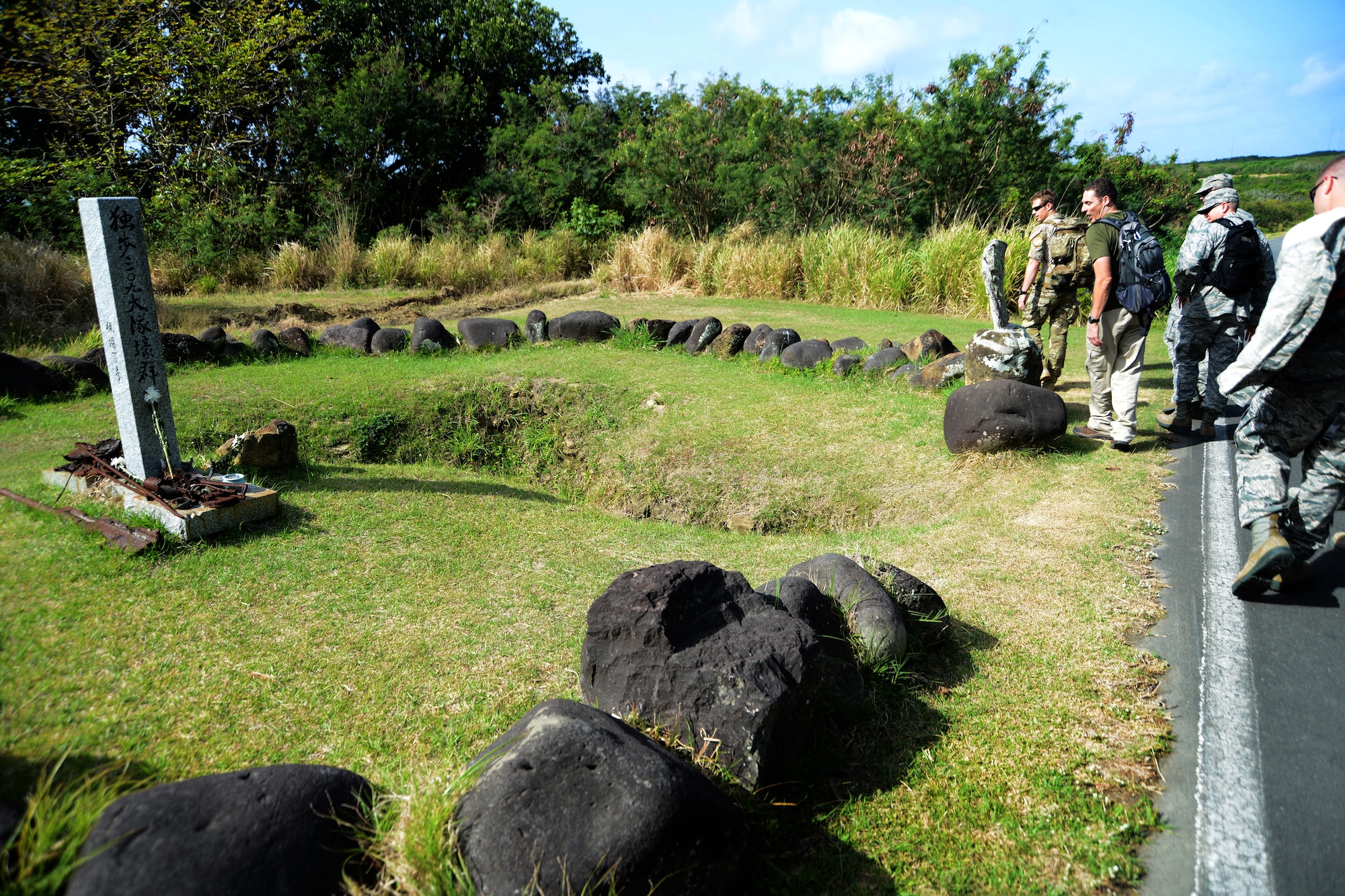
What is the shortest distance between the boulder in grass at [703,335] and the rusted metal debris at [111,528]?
7.49 metres

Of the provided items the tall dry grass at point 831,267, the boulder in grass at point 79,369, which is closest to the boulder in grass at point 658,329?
the tall dry grass at point 831,267

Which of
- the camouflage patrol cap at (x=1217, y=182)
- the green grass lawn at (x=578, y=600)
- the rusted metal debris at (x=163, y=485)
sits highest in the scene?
the camouflage patrol cap at (x=1217, y=182)

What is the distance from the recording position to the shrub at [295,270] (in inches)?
594

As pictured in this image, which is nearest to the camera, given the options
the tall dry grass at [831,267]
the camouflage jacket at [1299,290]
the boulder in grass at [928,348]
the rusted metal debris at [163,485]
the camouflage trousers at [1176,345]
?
the camouflage jacket at [1299,290]

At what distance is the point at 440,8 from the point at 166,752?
25.6 metres

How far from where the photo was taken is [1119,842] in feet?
8.20

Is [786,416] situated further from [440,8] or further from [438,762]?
[440,8]

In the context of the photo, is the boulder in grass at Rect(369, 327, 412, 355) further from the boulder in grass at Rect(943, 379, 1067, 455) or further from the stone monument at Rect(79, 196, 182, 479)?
the boulder in grass at Rect(943, 379, 1067, 455)

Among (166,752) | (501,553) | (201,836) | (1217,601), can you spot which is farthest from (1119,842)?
(501,553)

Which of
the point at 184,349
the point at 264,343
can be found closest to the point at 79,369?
the point at 184,349

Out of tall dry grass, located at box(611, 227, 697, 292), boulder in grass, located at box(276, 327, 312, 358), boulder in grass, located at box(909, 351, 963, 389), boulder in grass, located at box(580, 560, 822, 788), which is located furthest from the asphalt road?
tall dry grass, located at box(611, 227, 697, 292)

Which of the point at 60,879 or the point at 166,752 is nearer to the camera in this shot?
the point at 60,879

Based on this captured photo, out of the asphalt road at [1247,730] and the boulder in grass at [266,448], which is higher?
the boulder in grass at [266,448]

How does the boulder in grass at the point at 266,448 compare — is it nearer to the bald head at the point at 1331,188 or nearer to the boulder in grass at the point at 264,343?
the boulder in grass at the point at 264,343
